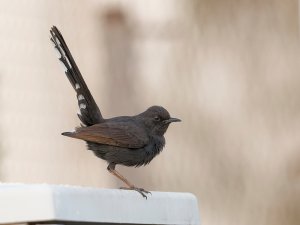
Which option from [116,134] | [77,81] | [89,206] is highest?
[77,81]

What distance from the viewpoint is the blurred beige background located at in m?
7.36

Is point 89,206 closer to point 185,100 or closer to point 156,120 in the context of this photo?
point 156,120

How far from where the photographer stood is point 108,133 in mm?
5047

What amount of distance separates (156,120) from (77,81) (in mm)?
729

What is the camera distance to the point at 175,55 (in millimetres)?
7789

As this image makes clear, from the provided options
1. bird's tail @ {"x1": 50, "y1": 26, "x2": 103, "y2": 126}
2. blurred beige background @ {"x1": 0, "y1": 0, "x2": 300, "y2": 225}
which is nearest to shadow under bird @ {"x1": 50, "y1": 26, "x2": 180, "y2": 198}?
bird's tail @ {"x1": 50, "y1": 26, "x2": 103, "y2": 126}

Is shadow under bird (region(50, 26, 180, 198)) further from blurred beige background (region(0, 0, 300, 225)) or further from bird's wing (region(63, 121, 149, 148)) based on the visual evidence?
blurred beige background (region(0, 0, 300, 225))

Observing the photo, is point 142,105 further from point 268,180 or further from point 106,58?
point 268,180

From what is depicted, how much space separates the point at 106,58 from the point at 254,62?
1.26 metres

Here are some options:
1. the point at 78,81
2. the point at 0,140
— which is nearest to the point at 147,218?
the point at 78,81

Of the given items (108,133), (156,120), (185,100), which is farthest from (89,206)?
(185,100)

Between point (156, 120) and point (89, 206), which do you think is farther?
point (156, 120)

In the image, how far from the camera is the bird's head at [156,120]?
5.46 metres

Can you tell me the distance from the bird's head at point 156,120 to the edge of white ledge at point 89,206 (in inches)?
74.8
